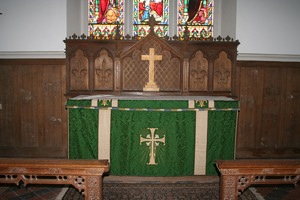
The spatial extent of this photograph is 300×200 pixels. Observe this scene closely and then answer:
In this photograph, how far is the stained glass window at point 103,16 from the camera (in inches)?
214

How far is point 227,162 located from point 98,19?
4256mm

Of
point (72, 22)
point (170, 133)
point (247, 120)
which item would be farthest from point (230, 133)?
point (72, 22)

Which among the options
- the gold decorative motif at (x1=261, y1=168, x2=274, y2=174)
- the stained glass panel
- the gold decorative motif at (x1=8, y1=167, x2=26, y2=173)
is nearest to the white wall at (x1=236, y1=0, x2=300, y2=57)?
the stained glass panel

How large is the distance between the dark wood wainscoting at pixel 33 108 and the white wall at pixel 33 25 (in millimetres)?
296

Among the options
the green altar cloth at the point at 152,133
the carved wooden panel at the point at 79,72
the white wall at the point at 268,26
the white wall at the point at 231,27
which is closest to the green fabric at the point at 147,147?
the green altar cloth at the point at 152,133

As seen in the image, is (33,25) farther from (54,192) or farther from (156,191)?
(156,191)

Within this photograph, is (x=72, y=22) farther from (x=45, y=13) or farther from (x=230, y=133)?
(x=230, y=133)

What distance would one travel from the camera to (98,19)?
5.45 m

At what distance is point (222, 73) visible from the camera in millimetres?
4785

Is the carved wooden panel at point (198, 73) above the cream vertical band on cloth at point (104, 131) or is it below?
above

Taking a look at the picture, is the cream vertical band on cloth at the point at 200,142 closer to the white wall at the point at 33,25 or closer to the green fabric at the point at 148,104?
the green fabric at the point at 148,104

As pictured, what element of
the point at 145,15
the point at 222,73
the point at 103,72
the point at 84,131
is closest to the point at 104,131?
the point at 84,131

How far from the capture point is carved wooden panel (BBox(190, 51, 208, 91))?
4.78m

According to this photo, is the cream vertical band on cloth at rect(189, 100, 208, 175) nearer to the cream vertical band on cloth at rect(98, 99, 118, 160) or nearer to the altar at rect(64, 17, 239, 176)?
the altar at rect(64, 17, 239, 176)
